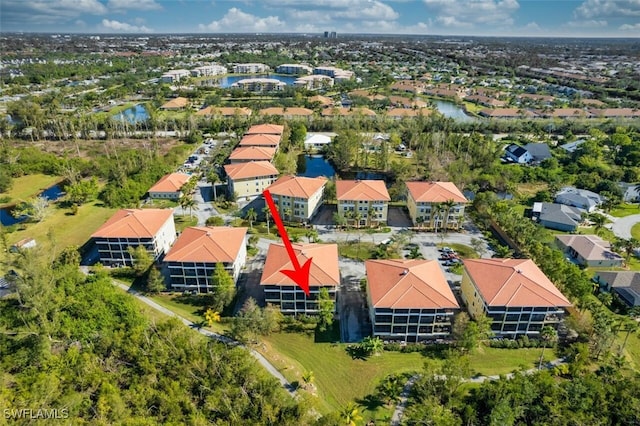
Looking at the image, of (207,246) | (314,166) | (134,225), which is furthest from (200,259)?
(314,166)

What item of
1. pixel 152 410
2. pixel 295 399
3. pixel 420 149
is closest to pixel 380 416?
pixel 295 399

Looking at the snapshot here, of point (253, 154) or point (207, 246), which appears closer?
point (207, 246)

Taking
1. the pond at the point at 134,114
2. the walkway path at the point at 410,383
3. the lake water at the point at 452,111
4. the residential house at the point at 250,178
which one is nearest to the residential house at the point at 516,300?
the walkway path at the point at 410,383

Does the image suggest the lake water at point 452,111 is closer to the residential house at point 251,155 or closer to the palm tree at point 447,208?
the residential house at point 251,155

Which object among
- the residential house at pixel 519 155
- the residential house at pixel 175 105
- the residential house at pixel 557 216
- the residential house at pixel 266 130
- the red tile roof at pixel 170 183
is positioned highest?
the residential house at pixel 175 105

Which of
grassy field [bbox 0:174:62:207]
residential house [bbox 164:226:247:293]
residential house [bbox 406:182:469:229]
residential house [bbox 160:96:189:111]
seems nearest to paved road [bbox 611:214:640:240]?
residential house [bbox 406:182:469:229]

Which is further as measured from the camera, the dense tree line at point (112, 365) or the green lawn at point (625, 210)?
the green lawn at point (625, 210)

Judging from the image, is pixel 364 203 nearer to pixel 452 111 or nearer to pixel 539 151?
pixel 539 151
